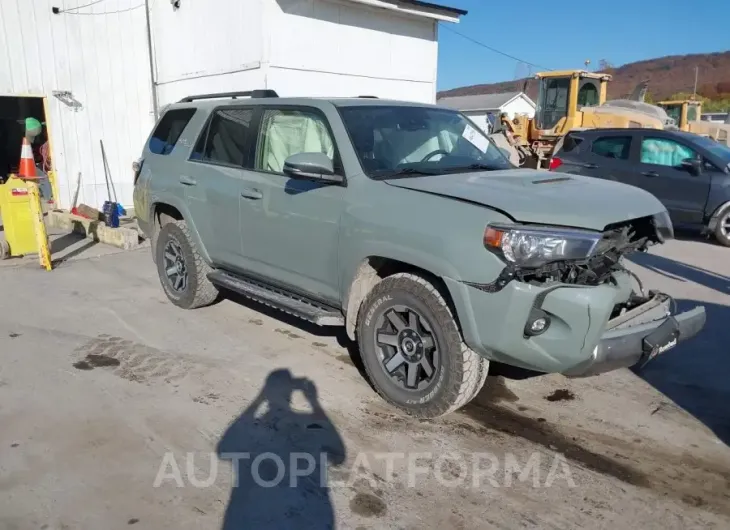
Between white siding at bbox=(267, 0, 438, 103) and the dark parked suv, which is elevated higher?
white siding at bbox=(267, 0, 438, 103)

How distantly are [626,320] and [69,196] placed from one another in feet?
37.3

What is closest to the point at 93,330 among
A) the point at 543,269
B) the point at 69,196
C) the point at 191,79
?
the point at 543,269

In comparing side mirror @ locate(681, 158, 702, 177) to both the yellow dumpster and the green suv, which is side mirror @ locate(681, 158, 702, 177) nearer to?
the green suv

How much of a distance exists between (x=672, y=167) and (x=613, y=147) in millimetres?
1099

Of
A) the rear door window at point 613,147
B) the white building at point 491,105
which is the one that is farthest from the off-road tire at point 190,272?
the white building at point 491,105

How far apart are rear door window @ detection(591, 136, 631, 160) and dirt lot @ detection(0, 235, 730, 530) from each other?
5666 millimetres

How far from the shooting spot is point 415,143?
436 centimetres

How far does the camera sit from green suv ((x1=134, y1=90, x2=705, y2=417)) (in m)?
3.16

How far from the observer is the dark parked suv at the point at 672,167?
9.06m

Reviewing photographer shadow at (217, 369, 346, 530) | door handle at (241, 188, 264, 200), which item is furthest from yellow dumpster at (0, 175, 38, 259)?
photographer shadow at (217, 369, 346, 530)

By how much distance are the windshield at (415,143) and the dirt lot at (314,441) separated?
5.16ft

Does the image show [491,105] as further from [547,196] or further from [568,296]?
[568,296]

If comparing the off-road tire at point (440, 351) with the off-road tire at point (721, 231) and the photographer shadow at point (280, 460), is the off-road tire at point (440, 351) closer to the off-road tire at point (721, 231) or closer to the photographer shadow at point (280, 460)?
the photographer shadow at point (280, 460)

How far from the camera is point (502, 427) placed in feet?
12.2
